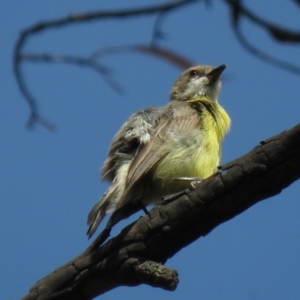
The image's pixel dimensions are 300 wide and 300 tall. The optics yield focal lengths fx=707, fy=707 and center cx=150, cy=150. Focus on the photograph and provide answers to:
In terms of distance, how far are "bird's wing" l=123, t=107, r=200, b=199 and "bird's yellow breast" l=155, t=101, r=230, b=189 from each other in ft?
0.18

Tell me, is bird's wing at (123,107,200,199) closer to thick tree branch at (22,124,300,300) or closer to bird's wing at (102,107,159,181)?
bird's wing at (102,107,159,181)

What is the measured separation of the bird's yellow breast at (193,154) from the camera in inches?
244

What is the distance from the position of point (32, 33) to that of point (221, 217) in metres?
1.79

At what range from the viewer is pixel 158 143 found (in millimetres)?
6293

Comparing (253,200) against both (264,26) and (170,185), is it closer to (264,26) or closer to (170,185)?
(264,26)

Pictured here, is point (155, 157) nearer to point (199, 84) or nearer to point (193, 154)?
point (193, 154)

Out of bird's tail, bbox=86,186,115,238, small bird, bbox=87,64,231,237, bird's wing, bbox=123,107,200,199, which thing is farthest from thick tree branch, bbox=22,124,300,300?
bird's wing, bbox=123,107,200,199

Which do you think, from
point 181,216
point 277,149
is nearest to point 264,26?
point 277,149

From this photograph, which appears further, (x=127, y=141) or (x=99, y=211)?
(x=127, y=141)

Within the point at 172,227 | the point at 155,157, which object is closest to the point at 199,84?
the point at 155,157

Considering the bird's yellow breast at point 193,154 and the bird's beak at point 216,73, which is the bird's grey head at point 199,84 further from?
the bird's yellow breast at point 193,154

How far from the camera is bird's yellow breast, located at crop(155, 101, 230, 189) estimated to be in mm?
6195

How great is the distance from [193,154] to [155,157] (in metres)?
0.37

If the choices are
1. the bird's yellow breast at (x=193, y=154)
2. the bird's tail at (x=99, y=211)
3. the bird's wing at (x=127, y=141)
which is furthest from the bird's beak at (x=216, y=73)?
the bird's tail at (x=99, y=211)
